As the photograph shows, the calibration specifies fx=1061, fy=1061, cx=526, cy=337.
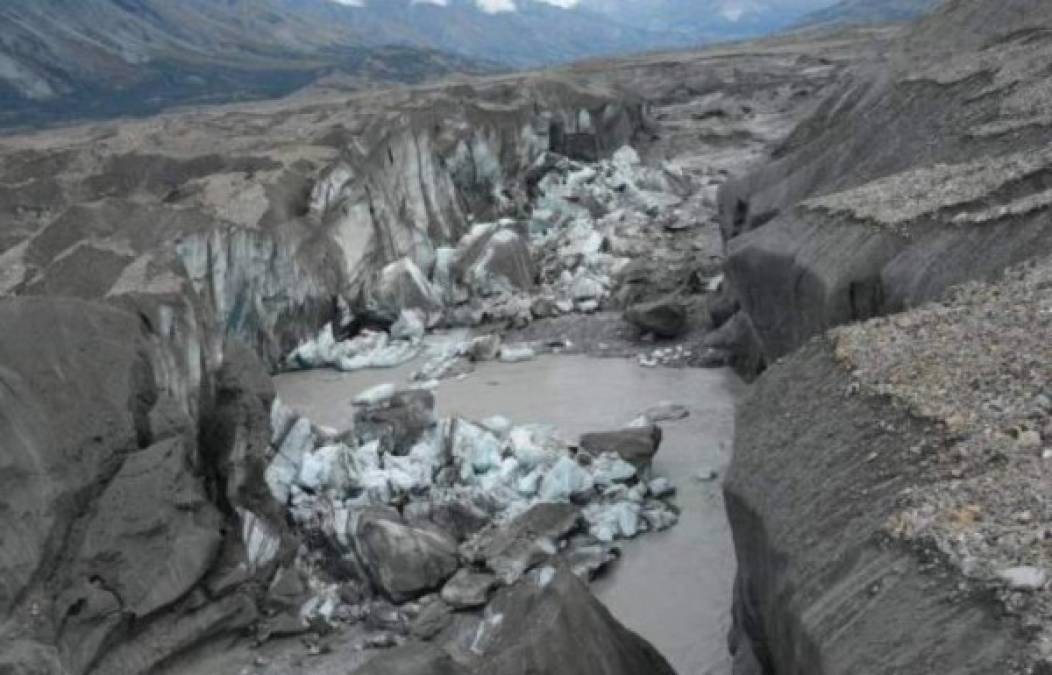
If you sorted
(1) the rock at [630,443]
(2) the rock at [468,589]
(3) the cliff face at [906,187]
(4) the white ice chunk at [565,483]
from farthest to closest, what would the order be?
(1) the rock at [630,443] → (4) the white ice chunk at [565,483] → (2) the rock at [468,589] → (3) the cliff face at [906,187]

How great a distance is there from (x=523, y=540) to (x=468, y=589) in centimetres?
124

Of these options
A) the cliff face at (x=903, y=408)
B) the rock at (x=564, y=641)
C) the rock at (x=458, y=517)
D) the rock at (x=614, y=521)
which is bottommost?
the rock at (x=458, y=517)

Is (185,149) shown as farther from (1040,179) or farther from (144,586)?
(1040,179)

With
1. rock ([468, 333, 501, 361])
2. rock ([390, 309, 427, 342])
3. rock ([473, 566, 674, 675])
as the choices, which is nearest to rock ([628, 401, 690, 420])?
rock ([468, 333, 501, 361])

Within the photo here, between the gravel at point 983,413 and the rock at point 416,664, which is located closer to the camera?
the gravel at point 983,413

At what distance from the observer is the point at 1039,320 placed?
32.4ft

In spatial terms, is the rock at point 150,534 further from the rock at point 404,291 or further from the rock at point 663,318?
the rock at point 404,291

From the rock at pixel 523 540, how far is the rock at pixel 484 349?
890cm

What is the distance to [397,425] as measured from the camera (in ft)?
60.9

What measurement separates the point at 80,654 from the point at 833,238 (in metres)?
11.5

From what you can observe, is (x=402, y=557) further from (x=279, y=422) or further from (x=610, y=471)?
(x=279, y=422)

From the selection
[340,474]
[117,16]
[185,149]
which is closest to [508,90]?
[185,149]

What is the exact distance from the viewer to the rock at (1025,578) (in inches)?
259

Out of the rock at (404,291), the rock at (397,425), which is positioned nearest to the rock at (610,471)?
the rock at (397,425)
